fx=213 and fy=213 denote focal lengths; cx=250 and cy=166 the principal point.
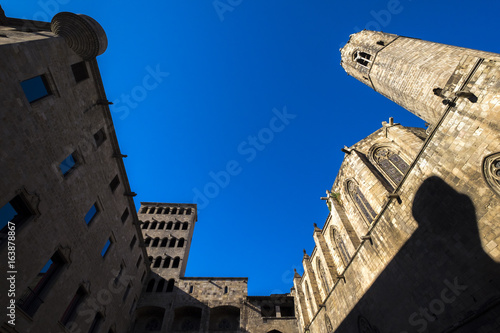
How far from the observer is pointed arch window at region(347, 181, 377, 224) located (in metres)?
13.7

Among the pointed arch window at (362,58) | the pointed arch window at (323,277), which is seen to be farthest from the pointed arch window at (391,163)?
the pointed arch window at (362,58)

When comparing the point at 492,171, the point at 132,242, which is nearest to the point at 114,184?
the point at 132,242

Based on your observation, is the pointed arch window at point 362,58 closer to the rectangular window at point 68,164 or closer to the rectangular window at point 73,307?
the rectangular window at point 68,164

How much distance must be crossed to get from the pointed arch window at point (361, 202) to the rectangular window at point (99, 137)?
17515mm

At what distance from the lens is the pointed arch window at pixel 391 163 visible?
13.5 m

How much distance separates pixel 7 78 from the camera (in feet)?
23.5

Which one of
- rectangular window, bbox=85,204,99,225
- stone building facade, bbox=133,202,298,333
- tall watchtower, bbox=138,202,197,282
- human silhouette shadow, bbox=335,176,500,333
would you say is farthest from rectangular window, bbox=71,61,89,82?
tall watchtower, bbox=138,202,197,282

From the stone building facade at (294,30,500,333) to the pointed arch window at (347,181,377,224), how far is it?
0.08m

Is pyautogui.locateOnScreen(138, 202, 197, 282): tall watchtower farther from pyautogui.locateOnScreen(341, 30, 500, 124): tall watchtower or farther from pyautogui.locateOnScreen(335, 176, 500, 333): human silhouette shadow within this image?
pyautogui.locateOnScreen(341, 30, 500, 124): tall watchtower

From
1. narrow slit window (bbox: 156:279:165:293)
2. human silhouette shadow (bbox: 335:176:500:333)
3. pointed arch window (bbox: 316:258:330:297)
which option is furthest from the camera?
narrow slit window (bbox: 156:279:165:293)

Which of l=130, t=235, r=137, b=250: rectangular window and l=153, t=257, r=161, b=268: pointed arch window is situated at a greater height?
l=153, t=257, r=161, b=268: pointed arch window

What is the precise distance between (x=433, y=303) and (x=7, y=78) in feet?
50.9

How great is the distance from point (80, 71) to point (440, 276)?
17.7 meters

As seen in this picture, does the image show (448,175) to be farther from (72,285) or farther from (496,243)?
(72,285)
